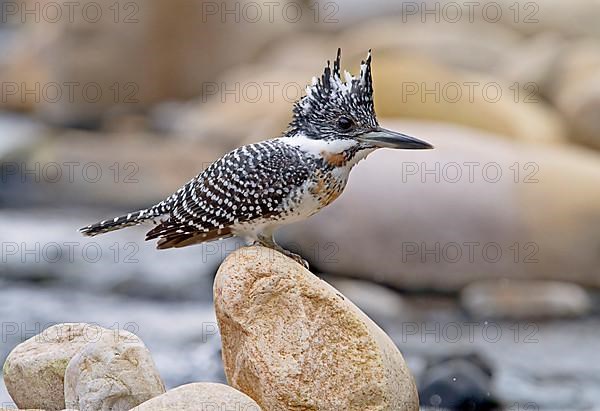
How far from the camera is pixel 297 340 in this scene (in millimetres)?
3900

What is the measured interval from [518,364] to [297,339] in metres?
3.22

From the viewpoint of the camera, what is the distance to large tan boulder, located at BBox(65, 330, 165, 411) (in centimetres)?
369

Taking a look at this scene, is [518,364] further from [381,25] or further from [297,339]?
[381,25]

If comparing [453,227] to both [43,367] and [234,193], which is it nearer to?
[234,193]

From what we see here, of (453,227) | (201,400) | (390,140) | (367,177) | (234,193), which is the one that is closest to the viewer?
(201,400)

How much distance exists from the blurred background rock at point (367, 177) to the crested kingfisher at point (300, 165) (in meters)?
2.32

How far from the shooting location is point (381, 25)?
13766mm

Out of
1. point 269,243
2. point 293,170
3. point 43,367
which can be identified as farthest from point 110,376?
point 293,170

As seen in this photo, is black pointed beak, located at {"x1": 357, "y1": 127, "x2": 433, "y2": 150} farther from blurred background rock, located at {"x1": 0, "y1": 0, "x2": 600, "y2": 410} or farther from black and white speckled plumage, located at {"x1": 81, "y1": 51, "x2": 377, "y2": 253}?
blurred background rock, located at {"x1": 0, "y1": 0, "x2": 600, "y2": 410}

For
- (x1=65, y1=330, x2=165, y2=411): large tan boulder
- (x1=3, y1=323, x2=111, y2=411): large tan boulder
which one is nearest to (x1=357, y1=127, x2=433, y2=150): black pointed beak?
(x1=65, y1=330, x2=165, y2=411): large tan boulder

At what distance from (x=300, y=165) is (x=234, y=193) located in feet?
0.98

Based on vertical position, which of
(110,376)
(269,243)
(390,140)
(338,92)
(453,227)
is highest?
(338,92)

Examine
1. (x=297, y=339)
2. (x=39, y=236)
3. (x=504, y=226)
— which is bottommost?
(x=39, y=236)

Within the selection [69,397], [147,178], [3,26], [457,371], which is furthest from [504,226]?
[3,26]
